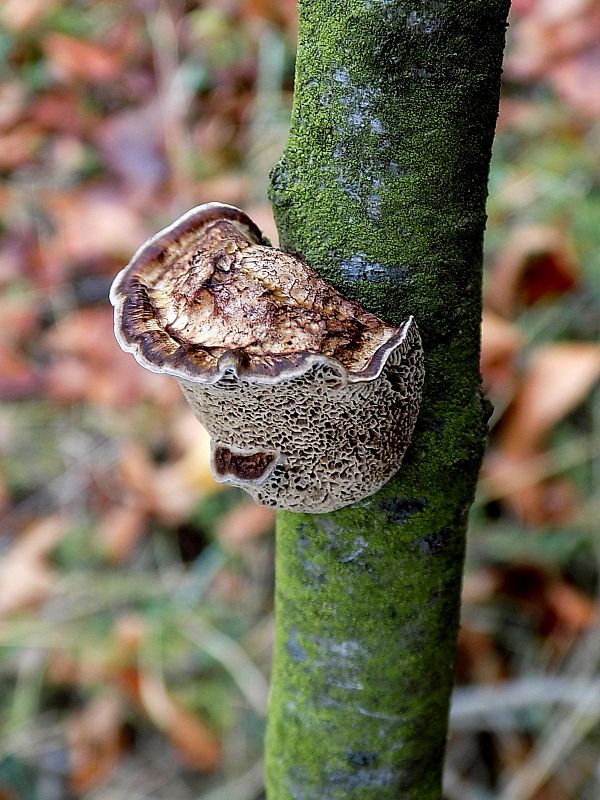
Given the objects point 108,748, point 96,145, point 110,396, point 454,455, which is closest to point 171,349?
point 454,455

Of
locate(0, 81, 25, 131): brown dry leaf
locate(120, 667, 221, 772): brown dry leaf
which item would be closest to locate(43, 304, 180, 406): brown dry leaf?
locate(120, 667, 221, 772): brown dry leaf

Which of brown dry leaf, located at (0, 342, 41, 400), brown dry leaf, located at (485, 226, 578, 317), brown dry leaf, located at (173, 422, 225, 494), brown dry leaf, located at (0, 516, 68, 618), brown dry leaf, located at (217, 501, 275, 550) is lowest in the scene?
brown dry leaf, located at (0, 516, 68, 618)

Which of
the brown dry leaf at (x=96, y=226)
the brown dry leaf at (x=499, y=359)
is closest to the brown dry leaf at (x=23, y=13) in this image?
the brown dry leaf at (x=96, y=226)

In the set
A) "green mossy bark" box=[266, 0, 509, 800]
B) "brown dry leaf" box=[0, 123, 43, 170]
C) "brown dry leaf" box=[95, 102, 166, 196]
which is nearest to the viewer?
"green mossy bark" box=[266, 0, 509, 800]

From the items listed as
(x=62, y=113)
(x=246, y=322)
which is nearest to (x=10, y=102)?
(x=62, y=113)

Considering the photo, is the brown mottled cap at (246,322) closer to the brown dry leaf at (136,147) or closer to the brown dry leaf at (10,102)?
the brown dry leaf at (136,147)

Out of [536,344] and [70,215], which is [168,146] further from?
[536,344]

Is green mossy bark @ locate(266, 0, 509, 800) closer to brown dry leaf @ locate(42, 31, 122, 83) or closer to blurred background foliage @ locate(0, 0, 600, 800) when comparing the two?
blurred background foliage @ locate(0, 0, 600, 800)

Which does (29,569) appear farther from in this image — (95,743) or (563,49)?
(563,49)
